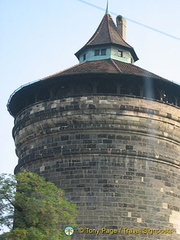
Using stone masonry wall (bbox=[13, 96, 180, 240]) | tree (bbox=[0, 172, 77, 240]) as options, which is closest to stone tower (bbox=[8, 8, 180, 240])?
stone masonry wall (bbox=[13, 96, 180, 240])

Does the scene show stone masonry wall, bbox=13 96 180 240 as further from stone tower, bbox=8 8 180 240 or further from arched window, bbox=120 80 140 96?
arched window, bbox=120 80 140 96

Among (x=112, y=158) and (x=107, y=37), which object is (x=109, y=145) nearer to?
(x=112, y=158)

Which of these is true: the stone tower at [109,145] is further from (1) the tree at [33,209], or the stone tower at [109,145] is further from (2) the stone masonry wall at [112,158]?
(1) the tree at [33,209]

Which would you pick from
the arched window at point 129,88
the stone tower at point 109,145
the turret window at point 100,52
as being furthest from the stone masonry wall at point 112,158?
the turret window at point 100,52

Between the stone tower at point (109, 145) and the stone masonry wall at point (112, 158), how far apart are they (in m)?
0.04

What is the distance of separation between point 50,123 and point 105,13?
8767 mm

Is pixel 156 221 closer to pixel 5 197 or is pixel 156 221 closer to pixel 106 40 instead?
pixel 5 197

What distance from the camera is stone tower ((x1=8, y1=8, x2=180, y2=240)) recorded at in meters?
20.4

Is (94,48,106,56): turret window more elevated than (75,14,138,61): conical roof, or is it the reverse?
(75,14,138,61): conical roof

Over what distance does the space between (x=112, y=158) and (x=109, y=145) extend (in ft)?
1.64

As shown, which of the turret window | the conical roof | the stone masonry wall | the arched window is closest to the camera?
the stone masonry wall

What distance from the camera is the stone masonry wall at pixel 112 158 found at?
20312 millimetres

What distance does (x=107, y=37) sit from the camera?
2705 centimetres

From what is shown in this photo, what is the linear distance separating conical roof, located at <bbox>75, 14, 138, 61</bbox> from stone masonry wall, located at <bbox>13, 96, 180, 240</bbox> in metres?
5.39
